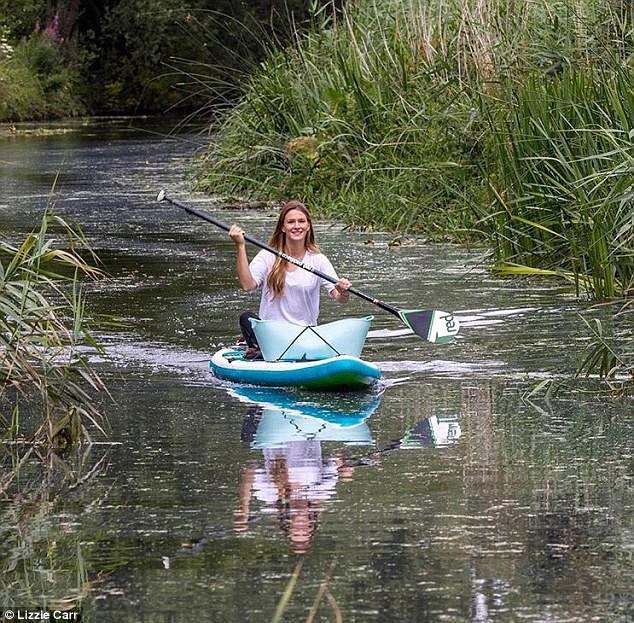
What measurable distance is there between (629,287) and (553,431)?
3582mm

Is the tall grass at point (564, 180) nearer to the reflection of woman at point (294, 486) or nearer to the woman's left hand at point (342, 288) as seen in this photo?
the woman's left hand at point (342, 288)

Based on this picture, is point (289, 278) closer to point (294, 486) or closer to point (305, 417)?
point (305, 417)

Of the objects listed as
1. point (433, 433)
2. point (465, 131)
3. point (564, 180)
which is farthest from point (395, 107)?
point (433, 433)

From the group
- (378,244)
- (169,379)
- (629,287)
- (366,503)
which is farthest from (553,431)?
(378,244)

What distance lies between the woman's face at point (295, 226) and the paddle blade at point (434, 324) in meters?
0.67

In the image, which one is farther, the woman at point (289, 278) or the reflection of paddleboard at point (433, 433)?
the woman at point (289, 278)

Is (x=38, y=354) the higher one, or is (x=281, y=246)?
(x=281, y=246)

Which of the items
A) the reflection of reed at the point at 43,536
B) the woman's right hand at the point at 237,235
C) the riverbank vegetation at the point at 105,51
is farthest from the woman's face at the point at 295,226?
the riverbank vegetation at the point at 105,51

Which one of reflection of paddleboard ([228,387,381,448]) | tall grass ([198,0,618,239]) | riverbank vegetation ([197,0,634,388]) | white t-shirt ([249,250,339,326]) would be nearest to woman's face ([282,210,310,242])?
white t-shirt ([249,250,339,326])

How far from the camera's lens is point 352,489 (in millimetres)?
6398

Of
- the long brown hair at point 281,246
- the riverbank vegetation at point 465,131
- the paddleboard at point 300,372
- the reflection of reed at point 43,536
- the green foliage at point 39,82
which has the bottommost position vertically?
the reflection of reed at point 43,536

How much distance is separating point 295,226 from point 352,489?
3.21 meters

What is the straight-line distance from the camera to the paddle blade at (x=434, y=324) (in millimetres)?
9383

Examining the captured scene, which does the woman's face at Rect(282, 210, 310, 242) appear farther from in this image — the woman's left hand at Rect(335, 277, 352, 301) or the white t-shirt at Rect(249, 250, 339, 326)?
the woman's left hand at Rect(335, 277, 352, 301)
